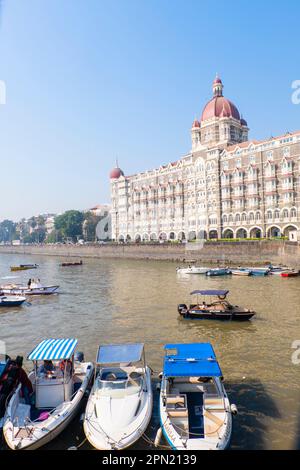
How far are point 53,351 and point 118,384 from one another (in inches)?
114

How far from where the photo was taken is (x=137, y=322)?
2664cm

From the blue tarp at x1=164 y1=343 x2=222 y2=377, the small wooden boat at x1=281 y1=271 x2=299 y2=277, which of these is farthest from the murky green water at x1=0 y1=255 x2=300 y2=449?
the small wooden boat at x1=281 y1=271 x2=299 y2=277

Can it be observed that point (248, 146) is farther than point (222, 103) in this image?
No

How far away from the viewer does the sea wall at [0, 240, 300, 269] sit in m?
62.8

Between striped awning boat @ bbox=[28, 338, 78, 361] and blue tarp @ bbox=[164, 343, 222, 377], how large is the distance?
3.86 m

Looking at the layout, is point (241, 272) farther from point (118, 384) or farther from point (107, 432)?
point (107, 432)

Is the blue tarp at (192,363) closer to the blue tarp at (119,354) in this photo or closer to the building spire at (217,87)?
the blue tarp at (119,354)

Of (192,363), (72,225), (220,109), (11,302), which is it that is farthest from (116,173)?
(192,363)

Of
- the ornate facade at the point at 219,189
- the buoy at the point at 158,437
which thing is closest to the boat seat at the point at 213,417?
the buoy at the point at 158,437

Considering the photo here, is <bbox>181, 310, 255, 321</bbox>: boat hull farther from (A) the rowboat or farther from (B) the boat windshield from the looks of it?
(A) the rowboat

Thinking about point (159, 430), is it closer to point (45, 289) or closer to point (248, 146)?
point (45, 289)

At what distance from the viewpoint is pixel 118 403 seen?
1234cm

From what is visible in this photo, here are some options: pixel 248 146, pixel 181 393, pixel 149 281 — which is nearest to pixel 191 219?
Answer: pixel 248 146
